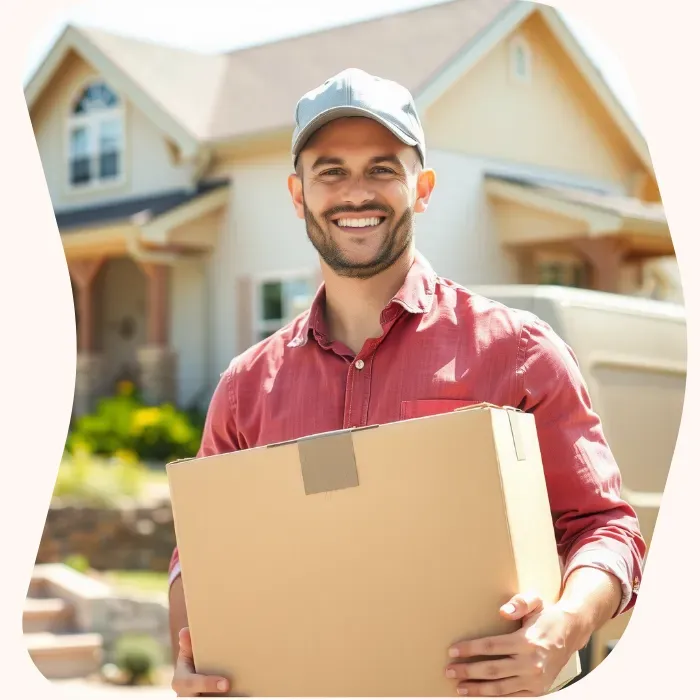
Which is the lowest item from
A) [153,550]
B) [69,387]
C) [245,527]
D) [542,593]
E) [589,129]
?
[153,550]

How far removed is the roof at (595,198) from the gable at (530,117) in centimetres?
23

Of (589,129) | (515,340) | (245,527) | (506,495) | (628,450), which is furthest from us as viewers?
(589,129)

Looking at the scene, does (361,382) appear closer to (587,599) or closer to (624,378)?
(587,599)

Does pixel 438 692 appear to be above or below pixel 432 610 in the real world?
below

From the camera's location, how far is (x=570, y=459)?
1.92m

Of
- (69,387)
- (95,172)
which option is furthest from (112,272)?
(69,387)

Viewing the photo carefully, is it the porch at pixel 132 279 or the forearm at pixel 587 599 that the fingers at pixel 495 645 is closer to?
the forearm at pixel 587 599

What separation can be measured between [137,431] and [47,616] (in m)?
3.33

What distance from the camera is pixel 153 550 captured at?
330 inches

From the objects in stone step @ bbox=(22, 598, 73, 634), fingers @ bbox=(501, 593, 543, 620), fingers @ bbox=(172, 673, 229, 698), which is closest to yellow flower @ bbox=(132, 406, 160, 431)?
stone step @ bbox=(22, 598, 73, 634)

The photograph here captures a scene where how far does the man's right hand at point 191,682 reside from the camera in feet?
6.05

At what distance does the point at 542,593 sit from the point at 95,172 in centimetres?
867

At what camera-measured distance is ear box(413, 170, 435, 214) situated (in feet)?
6.94

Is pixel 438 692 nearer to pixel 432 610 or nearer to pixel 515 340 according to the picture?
pixel 432 610
